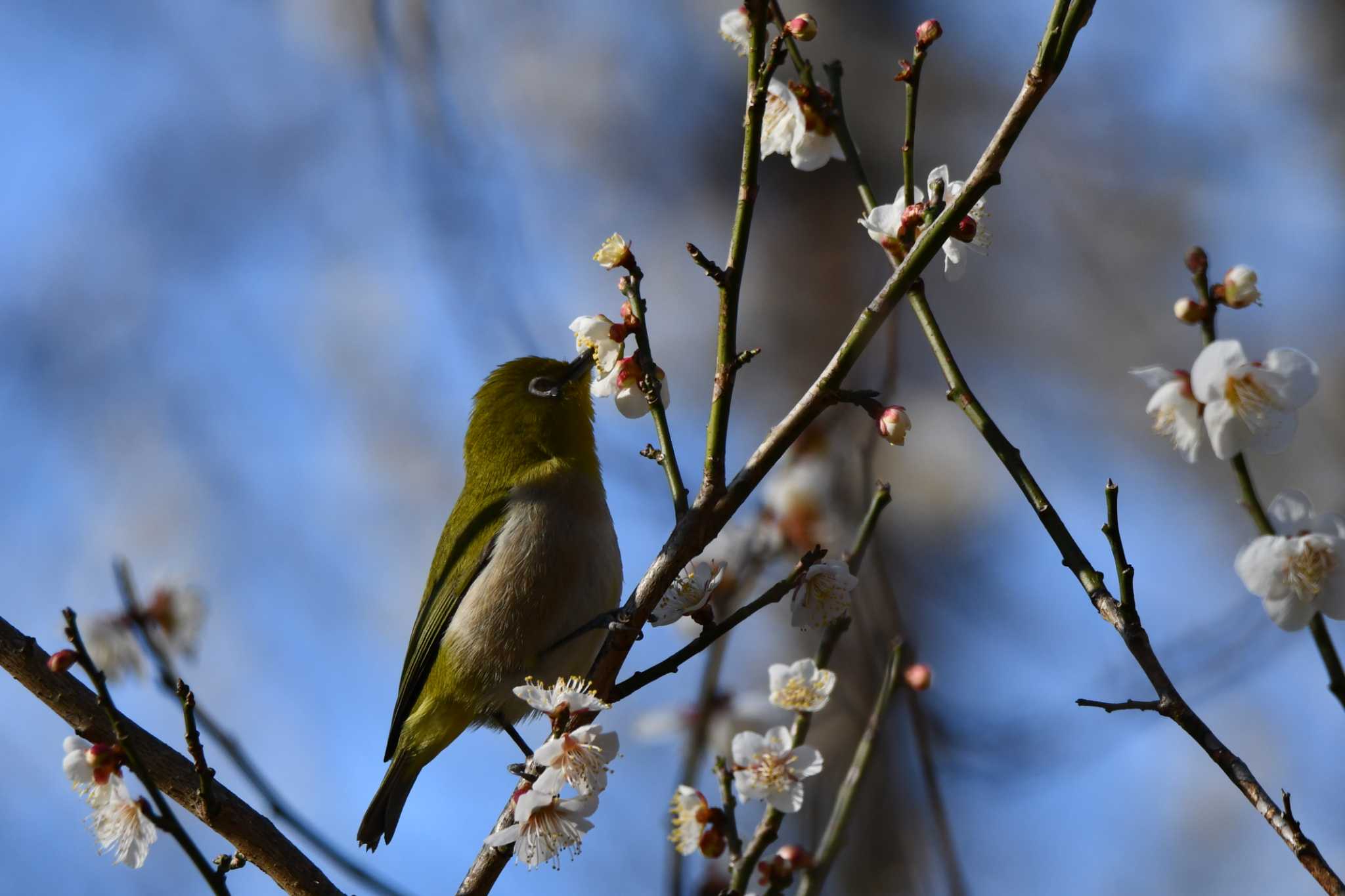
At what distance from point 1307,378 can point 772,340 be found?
5954mm

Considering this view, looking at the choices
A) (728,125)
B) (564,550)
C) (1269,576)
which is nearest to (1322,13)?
(728,125)

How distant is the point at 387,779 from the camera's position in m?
4.10

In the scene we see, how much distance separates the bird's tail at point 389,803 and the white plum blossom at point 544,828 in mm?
1849

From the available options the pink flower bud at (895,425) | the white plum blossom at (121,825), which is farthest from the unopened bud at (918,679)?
the white plum blossom at (121,825)

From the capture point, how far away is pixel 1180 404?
1906mm

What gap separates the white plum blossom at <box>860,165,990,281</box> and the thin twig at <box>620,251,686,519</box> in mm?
478

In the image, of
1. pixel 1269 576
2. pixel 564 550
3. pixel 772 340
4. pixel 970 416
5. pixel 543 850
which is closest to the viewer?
pixel 1269 576

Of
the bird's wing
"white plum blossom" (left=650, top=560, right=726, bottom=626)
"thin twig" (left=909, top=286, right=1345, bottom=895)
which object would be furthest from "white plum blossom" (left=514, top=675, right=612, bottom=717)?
the bird's wing

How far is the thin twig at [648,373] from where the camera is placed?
Result: 244cm

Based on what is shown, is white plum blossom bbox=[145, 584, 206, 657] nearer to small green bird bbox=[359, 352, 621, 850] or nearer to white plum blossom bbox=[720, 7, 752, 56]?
small green bird bbox=[359, 352, 621, 850]

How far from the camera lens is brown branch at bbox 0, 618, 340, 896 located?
2242 mm

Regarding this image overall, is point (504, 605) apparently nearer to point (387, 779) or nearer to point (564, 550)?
point (564, 550)

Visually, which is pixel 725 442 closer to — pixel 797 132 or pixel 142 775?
pixel 797 132

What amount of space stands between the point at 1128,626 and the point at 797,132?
4.27 ft
